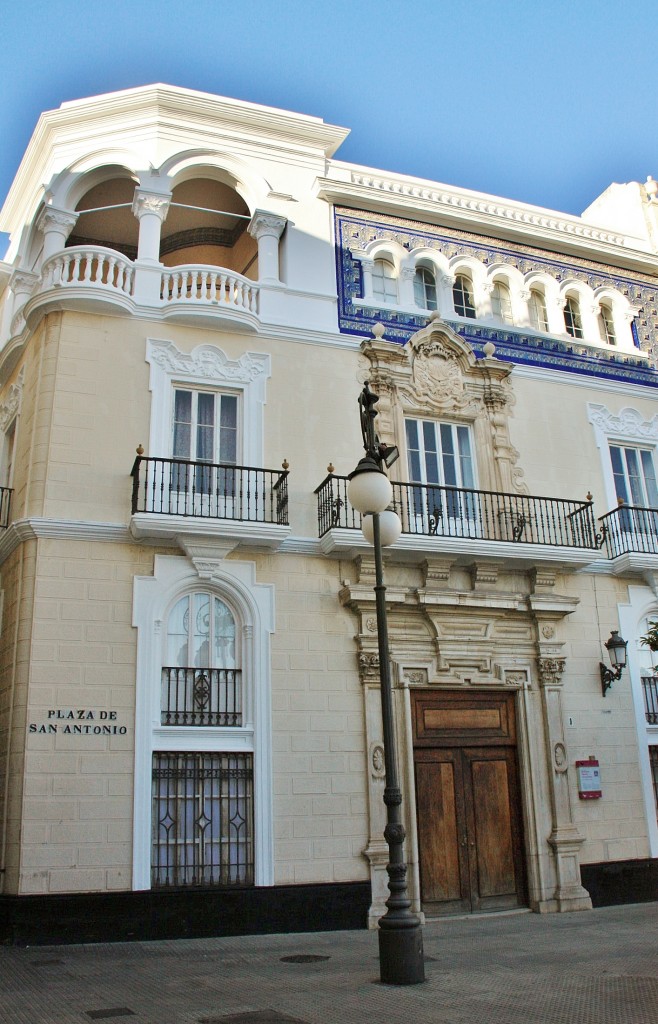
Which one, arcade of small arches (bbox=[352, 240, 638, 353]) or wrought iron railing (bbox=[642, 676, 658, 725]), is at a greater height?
arcade of small arches (bbox=[352, 240, 638, 353])

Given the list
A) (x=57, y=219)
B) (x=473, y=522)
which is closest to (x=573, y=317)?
(x=473, y=522)

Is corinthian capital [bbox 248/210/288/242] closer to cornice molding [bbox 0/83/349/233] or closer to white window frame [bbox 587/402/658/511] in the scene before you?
cornice molding [bbox 0/83/349/233]

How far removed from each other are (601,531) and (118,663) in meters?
8.32

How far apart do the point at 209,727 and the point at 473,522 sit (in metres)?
5.38

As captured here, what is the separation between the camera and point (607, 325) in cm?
1800

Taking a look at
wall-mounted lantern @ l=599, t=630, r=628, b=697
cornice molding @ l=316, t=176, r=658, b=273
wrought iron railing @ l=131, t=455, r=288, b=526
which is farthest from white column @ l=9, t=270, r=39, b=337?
wall-mounted lantern @ l=599, t=630, r=628, b=697

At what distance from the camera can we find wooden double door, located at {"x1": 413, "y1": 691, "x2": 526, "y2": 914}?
1295cm

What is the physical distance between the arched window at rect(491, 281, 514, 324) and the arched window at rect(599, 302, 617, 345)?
2.05 meters

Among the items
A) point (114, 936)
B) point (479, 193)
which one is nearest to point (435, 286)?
point (479, 193)

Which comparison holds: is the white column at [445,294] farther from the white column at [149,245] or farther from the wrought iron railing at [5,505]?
the wrought iron railing at [5,505]

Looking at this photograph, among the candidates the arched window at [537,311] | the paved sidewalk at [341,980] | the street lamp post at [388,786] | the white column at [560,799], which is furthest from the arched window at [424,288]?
the paved sidewalk at [341,980]

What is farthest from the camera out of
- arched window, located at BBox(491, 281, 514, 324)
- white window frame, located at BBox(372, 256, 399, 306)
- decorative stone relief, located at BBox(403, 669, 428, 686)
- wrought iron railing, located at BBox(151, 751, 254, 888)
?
arched window, located at BBox(491, 281, 514, 324)

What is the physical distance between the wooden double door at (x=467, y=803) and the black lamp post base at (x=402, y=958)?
5.00 metres

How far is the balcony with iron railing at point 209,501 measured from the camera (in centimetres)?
1241
